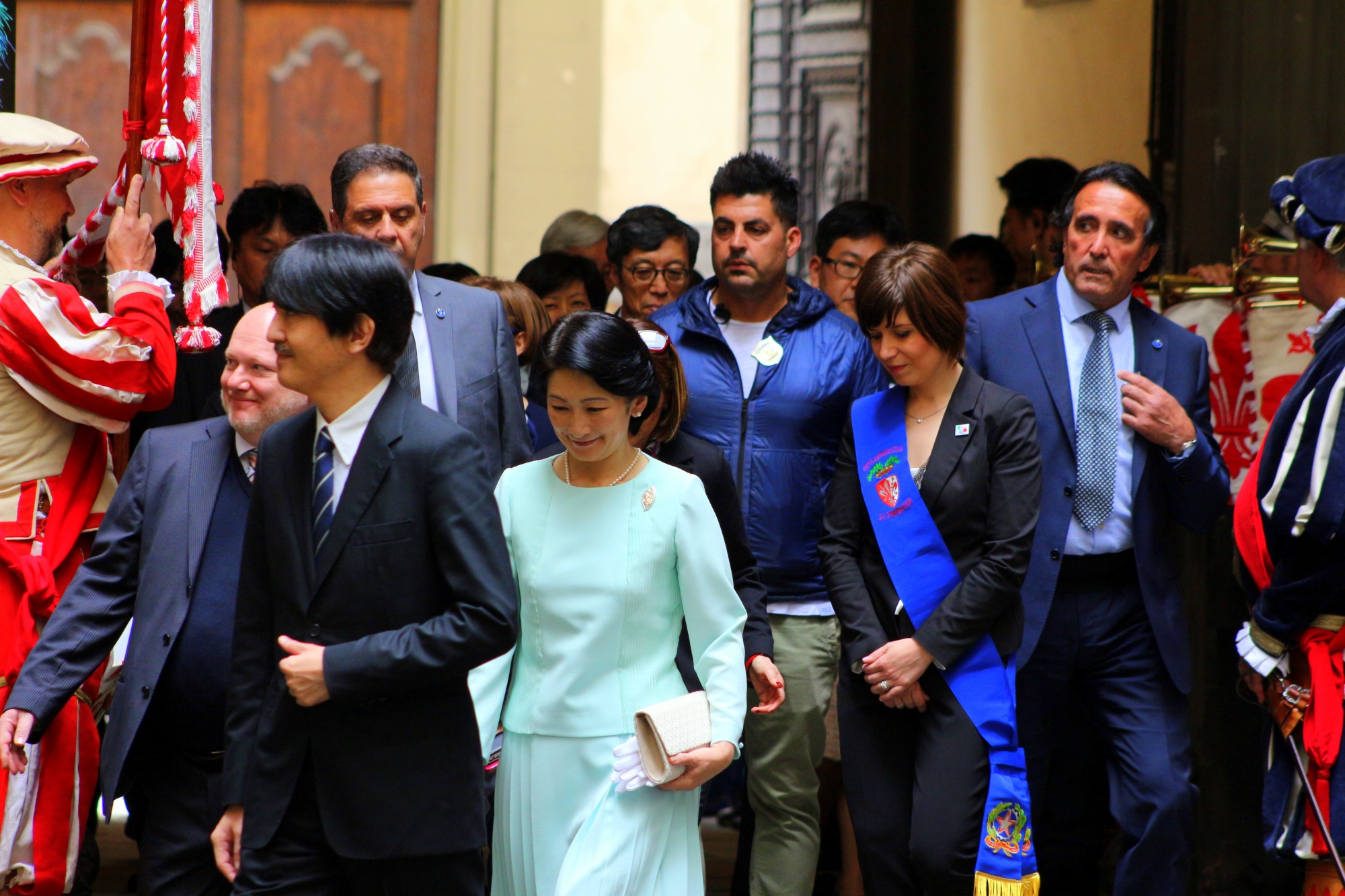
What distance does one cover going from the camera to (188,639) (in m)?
3.29

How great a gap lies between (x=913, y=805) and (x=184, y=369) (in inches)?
96.8

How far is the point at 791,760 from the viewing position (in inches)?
170

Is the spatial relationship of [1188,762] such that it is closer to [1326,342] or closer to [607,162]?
[1326,342]

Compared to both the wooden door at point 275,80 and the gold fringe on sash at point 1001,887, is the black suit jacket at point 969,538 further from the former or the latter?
the wooden door at point 275,80

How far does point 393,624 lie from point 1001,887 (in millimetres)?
1653

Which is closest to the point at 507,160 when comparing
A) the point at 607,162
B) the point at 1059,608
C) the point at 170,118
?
the point at 607,162

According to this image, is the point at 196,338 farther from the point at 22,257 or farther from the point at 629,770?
the point at 629,770

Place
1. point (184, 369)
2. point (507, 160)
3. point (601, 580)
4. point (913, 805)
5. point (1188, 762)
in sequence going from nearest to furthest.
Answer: point (601, 580)
point (913, 805)
point (1188, 762)
point (184, 369)
point (507, 160)

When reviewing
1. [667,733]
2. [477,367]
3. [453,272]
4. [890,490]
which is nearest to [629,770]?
[667,733]

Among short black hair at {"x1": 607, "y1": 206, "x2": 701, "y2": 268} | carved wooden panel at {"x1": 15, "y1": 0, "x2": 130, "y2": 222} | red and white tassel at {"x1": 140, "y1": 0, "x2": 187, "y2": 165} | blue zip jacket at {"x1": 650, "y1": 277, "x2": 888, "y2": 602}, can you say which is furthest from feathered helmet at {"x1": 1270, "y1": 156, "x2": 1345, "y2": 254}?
carved wooden panel at {"x1": 15, "y1": 0, "x2": 130, "y2": 222}

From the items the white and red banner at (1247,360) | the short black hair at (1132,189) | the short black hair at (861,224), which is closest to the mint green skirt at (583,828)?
the short black hair at (1132,189)

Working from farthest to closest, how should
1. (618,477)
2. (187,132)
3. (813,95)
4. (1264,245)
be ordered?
1. (813,95)
2. (1264,245)
3. (187,132)
4. (618,477)

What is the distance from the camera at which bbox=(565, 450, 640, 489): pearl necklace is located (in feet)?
10.7

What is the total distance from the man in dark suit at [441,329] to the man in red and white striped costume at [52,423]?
0.54 meters
